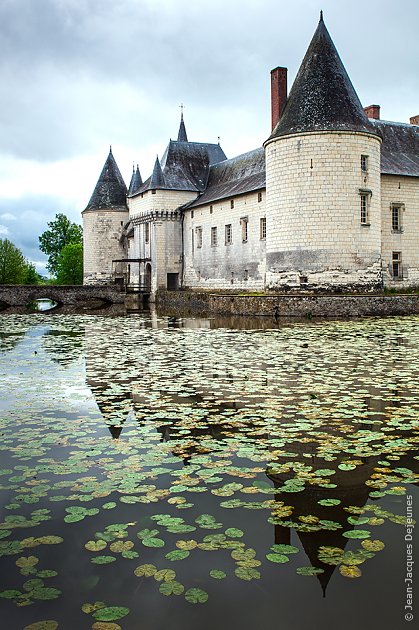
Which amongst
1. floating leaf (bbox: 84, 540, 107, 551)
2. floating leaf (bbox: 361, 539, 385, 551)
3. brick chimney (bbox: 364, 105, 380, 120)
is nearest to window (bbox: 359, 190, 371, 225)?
brick chimney (bbox: 364, 105, 380, 120)

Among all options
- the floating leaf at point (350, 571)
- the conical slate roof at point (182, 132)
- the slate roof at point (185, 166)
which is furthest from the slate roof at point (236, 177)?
the floating leaf at point (350, 571)

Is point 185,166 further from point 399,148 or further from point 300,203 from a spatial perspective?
point 300,203

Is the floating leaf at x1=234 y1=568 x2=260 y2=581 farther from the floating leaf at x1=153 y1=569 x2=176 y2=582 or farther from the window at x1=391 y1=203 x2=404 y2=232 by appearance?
the window at x1=391 y1=203 x2=404 y2=232

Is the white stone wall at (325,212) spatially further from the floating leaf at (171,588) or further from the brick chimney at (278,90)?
the floating leaf at (171,588)

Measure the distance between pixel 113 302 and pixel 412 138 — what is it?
20.5 m

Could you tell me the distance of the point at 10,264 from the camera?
67562mm

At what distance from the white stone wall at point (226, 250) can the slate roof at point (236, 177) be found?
478 mm

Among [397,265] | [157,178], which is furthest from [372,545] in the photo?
[157,178]

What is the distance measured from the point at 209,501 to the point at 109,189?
4611 cm

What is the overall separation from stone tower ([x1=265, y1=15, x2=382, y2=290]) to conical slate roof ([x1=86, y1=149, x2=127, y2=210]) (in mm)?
25540

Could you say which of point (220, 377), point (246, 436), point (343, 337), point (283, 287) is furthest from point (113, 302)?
point (246, 436)

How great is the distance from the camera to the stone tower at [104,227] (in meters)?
47.2

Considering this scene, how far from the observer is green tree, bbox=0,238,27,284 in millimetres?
67125

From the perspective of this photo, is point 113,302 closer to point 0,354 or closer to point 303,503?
point 0,354
